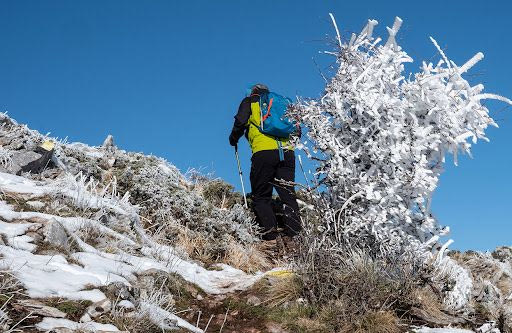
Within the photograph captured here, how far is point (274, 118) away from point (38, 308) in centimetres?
651

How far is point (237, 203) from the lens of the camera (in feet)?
37.3

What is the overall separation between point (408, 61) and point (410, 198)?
70.7 inches

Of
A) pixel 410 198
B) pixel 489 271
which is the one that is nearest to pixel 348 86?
pixel 410 198

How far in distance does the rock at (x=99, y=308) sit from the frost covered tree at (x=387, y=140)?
2884 millimetres

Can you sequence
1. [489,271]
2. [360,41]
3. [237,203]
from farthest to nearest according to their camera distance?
1. [237,203]
2. [489,271]
3. [360,41]

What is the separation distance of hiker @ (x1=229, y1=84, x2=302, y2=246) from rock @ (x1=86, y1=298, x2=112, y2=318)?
5667 millimetres

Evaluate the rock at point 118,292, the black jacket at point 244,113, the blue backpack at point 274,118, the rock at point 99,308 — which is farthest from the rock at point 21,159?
the rock at point 99,308

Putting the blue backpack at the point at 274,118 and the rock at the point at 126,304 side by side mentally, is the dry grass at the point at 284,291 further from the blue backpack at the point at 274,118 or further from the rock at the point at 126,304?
the blue backpack at the point at 274,118

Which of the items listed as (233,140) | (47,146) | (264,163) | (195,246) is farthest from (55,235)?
(233,140)

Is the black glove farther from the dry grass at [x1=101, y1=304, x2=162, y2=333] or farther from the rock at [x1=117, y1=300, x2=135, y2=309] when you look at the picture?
the dry grass at [x1=101, y1=304, x2=162, y2=333]

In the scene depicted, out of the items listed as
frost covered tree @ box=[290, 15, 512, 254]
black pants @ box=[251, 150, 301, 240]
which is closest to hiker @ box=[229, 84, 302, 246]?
black pants @ box=[251, 150, 301, 240]

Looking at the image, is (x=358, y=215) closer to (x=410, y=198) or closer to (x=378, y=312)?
(x=410, y=198)

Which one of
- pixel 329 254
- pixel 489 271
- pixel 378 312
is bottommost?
pixel 378 312

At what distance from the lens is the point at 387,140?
7.15 meters
